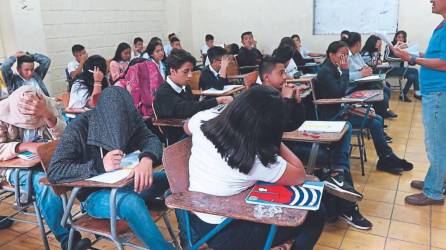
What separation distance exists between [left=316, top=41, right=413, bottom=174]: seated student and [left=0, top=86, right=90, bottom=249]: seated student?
6.63ft

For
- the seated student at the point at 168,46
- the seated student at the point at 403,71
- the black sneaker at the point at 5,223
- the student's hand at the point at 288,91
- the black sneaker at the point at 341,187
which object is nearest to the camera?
the black sneaker at the point at 341,187

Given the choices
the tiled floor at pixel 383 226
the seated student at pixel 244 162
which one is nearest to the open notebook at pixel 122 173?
the seated student at pixel 244 162

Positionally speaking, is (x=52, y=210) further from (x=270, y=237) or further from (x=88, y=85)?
(x=88, y=85)

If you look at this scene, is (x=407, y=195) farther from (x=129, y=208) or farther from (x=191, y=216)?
(x=129, y=208)

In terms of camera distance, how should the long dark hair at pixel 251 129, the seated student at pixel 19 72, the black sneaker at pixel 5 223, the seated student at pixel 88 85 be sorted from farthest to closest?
the seated student at pixel 88 85 → the seated student at pixel 19 72 → the black sneaker at pixel 5 223 → the long dark hair at pixel 251 129

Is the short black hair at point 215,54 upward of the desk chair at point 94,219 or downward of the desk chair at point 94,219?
upward

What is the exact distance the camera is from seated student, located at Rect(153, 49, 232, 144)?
2.68 metres

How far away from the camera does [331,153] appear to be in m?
2.41

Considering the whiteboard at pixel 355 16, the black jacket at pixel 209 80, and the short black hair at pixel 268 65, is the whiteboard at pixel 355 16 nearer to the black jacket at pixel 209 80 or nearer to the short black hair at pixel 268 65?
the black jacket at pixel 209 80

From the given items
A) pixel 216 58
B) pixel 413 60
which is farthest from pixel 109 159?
pixel 216 58

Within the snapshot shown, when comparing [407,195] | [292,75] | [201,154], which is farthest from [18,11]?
[407,195]

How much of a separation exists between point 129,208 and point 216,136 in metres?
0.53

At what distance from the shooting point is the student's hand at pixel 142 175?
5.26 feet

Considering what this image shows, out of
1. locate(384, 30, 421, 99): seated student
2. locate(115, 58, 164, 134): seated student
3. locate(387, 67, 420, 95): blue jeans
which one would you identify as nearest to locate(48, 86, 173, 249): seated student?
locate(115, 58, 164, 134): seated student
